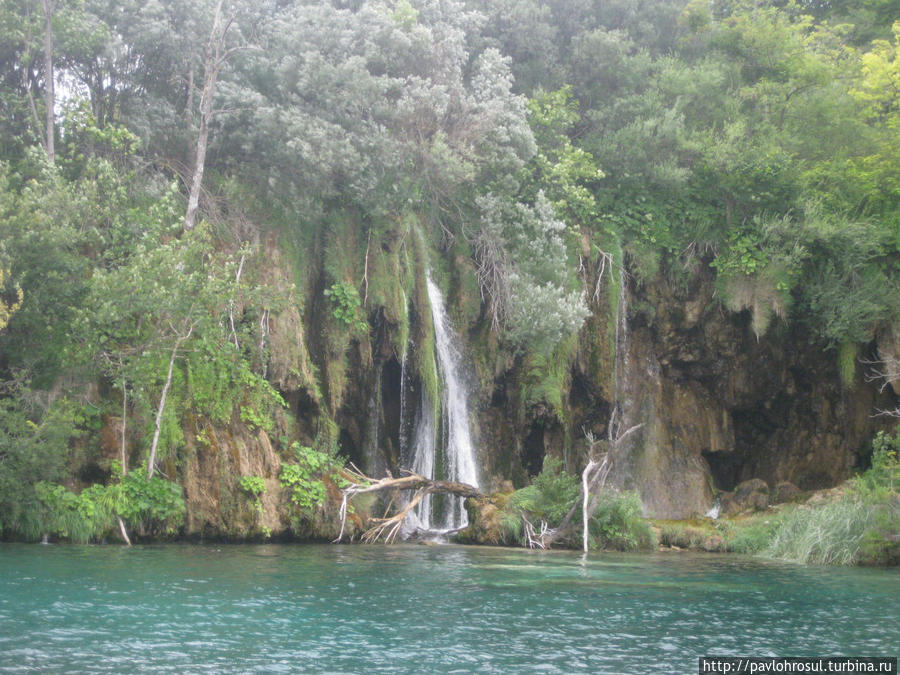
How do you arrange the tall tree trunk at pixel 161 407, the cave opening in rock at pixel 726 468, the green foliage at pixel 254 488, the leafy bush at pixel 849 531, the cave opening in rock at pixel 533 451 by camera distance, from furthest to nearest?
the cave opening in rock at pixel 726 468 < the cave opening in rock at pixel 533 451 < the green foliage at pixel 254 488 < the leafy bush at pixel 849 531 < the tall tree trunk at pixel 161 407

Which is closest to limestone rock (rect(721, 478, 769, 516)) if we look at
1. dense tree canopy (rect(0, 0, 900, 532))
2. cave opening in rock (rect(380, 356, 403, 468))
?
dense tree canopy (rect(0, 0, 900, 532))

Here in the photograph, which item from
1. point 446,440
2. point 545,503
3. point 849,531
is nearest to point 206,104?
point 446,440

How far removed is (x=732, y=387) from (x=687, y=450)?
7.93ft

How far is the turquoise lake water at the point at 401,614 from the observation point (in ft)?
23.6

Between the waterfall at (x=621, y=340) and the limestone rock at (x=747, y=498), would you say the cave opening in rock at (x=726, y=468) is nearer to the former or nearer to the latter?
the limestone rock at (x=747, y=498)

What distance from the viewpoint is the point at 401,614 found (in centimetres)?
924

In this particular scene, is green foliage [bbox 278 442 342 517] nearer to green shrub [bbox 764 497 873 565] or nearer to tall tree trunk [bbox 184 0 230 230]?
tall tree trunk [bbox 184 0 230 230]

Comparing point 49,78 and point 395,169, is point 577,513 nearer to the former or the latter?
point 395,169

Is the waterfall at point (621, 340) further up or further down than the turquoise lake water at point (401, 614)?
further up

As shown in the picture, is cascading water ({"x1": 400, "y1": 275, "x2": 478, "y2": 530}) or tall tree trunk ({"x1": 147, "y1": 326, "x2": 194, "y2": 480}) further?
cascading water ({"x1": 400, "y1": 275, "x2": 478, "y2": 530})

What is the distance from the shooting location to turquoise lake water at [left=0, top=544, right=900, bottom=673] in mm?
7191

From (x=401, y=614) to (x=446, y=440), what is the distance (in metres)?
11.7

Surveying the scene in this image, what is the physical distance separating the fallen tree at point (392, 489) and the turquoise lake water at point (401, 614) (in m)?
3.39

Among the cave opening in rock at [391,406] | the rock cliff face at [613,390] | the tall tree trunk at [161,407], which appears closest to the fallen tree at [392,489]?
the rock cliff face at [613,390]
